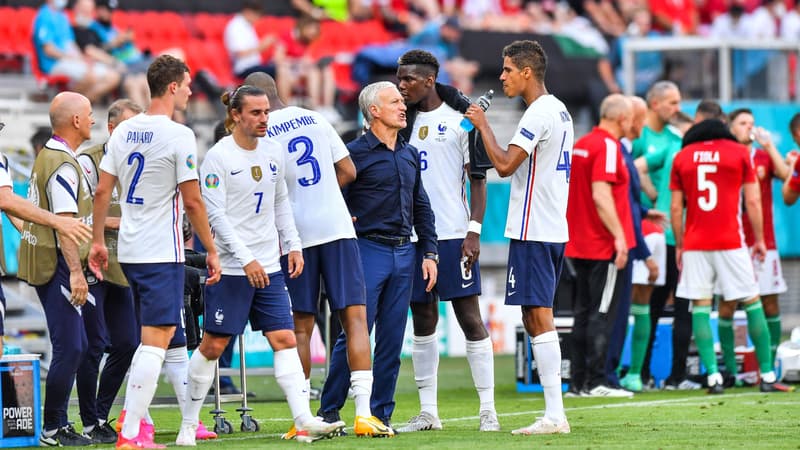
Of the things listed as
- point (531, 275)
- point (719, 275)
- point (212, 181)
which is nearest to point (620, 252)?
point (719, 275)

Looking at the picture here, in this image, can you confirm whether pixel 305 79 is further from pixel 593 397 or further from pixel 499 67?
pixel 593 397

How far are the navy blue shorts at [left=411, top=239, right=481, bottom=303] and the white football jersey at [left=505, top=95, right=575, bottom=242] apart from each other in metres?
0.44

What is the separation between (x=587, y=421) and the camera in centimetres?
945

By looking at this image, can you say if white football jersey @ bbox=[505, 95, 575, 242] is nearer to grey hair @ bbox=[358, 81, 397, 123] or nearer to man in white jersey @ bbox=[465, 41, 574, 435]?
man in white jersey @ bbox=[465, 41, 574, 435]

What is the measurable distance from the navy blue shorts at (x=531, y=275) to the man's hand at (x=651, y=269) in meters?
3.79

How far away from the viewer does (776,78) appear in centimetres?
2125

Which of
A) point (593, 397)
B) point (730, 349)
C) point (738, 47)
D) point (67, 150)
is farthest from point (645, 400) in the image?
point (738, 47)

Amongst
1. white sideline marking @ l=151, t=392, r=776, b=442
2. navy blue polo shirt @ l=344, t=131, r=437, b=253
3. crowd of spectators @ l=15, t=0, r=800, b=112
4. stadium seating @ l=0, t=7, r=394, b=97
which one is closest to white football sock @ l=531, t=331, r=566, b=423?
navy blue polo shirt @ l=344, t=131, r=437, b=253

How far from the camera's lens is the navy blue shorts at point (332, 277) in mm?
8336

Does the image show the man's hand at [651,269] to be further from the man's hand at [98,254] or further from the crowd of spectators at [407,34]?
the crowd of spectators at [407,34]

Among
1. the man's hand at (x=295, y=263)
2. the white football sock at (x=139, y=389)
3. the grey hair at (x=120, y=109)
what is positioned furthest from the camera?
the grey hair at (x=120, y=109)

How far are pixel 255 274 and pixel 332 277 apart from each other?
0.67m

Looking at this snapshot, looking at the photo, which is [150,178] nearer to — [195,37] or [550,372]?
[550,372]

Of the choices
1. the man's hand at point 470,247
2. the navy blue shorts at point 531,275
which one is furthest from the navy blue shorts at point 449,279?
the navy blue shorts at point 531,275
